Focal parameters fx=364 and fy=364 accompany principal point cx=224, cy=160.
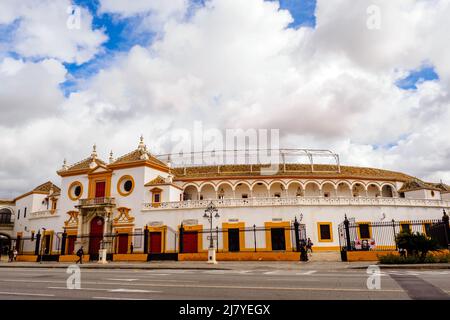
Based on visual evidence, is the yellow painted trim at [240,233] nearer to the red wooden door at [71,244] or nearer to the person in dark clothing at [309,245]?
the person in dark clothing at [309,245]

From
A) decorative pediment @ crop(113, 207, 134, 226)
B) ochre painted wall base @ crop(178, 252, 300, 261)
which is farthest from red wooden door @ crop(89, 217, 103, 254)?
ochre painted wall base @ crop(178, 252, 300, 261)

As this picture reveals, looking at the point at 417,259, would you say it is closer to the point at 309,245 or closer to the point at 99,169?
the point at 309,245

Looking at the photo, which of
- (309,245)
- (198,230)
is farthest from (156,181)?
(309,245)

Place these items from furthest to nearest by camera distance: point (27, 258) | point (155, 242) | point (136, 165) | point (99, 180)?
1. point (99, 180)
2. point (136, 165)
3. point (27, 258)
4. point (155, 242)

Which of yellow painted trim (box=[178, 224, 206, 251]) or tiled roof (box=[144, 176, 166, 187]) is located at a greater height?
tiled roof (box=[144, 176, 166, 187])

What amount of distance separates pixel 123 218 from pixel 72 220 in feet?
20.3

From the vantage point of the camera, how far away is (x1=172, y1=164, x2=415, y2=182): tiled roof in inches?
1486

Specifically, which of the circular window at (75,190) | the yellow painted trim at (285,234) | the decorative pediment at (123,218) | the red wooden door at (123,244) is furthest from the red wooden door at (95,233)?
the yellow painted trim at (285,234)

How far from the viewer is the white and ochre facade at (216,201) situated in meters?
31.2

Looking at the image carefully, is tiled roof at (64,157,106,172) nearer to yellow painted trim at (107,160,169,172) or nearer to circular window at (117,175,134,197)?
yellow painted trim at (107,160,169,172)

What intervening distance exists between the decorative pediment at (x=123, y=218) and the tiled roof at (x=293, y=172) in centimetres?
653

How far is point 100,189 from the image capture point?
3647 cm
